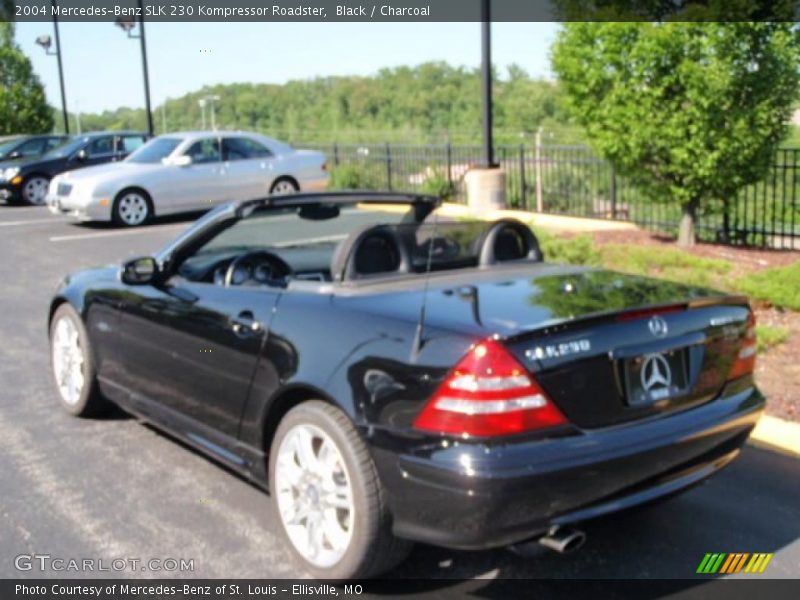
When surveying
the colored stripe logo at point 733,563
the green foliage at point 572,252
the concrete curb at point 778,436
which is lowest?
the colored stripe logo at point 733,563

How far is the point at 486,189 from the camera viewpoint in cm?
1413

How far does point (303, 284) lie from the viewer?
379 centimetres

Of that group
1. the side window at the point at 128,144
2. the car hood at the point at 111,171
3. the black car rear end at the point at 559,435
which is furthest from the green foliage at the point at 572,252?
the side window at the point at 128,144

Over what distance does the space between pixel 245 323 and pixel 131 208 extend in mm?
12331

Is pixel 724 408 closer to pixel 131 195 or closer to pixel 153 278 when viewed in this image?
pixel 153 278

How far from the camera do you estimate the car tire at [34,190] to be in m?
20.4

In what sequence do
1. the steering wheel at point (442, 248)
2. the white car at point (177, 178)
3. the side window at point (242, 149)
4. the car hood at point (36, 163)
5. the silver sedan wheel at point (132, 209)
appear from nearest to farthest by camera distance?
the steering wheel at point (442, 248), the white car at point (177, 178), the silver sedan wheel at point (132, 209), the side window at point (242, 149), the car hood at point (36, 163)

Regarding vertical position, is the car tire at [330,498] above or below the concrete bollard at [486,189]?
below

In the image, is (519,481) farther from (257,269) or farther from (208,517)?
(257,269)

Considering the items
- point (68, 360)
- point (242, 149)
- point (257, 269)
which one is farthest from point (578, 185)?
point (257, 269)

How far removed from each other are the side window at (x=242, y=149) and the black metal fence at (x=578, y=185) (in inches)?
129

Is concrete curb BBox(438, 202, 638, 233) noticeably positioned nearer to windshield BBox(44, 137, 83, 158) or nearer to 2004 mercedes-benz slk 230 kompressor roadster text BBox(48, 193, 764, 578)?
2004 mercedes-benz slk 230 kompressor roadster text BBox(48, 193, 764, 578)

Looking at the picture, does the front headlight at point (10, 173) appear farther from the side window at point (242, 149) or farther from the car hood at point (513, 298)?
the car hood at point (513, 298)

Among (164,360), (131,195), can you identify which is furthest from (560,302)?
(131,195)
